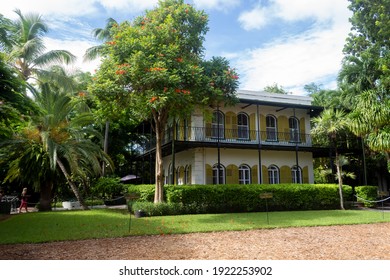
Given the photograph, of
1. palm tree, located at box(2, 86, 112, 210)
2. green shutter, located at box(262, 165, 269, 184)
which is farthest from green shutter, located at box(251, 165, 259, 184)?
palm tree, located at box(2, 86, 112, 210)

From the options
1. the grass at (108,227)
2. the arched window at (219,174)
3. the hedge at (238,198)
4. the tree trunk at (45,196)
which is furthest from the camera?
the arched window at (219,174)

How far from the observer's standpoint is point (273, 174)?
20031 mm

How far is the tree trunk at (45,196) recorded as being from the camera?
1593 centimetres

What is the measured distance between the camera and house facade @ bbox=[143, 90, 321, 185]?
1828cm

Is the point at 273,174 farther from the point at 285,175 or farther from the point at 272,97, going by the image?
the point at 272,97

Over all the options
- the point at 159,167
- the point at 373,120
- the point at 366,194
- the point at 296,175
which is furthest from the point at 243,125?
the point at 159,167

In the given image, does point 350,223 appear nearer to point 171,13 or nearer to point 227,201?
point 227,201

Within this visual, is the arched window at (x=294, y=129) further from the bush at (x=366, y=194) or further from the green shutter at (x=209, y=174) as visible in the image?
the green shutter at (x=209, y=174)

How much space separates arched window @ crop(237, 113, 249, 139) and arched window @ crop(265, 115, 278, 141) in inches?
56.3

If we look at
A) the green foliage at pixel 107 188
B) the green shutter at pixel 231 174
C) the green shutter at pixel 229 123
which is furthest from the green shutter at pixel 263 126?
the green foliage at pixel 107 188

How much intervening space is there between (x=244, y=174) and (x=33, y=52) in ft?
47.0

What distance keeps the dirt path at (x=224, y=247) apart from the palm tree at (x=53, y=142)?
327 inches

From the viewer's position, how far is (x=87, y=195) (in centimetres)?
2094

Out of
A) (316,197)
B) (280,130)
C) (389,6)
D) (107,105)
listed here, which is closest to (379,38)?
(389,6)
